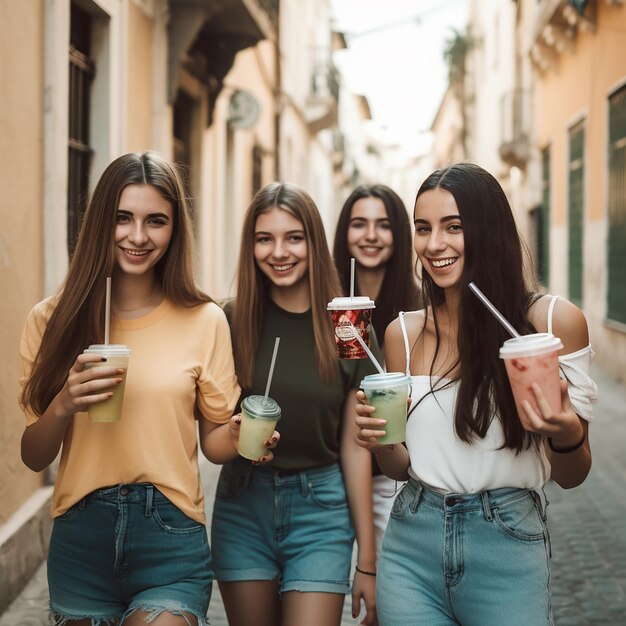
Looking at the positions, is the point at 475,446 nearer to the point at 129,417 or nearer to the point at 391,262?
the point at 129,417

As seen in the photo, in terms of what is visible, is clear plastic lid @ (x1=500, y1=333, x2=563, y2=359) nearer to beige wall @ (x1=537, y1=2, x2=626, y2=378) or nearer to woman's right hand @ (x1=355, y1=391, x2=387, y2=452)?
woman's right hand @ (x1=355, y1=391, x2=387, y2=452)

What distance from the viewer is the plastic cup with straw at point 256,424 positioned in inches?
107

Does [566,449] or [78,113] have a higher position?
[78,113]

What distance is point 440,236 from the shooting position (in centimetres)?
254

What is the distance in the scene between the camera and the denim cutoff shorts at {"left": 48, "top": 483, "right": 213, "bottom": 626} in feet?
8.67

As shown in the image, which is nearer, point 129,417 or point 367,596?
point 129,417

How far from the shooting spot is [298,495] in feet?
10.3

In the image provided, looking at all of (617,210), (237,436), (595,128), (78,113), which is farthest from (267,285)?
(595,128)

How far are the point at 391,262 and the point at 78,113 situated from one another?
3617mm

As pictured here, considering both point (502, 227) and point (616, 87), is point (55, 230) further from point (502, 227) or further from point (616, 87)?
point (616, 87)

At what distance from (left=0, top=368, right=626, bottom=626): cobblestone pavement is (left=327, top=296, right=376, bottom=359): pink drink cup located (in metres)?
2.10

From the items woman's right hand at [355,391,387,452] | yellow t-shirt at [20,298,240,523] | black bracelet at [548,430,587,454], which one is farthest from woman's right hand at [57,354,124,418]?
black bracelet at [548,430,587,454]

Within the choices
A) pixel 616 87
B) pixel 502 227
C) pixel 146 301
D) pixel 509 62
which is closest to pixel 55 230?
pixel 146 301

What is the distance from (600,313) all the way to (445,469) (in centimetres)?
1094
